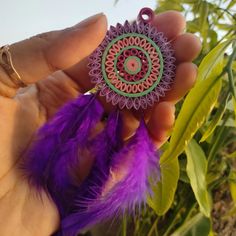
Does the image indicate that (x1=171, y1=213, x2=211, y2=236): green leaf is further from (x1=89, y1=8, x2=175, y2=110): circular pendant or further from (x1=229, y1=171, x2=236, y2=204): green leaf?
(x1=89, y1=8, x2=175, y2=110): circular pendant

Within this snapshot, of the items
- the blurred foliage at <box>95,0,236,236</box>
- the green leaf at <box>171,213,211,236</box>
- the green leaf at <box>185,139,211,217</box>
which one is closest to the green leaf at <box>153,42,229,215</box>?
the blurred foliage at <box>95,0,236,236</box>

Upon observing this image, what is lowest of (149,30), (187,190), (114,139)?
(187,190)

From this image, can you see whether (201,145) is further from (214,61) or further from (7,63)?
(7,63)

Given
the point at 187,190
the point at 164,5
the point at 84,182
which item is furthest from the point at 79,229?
the point at 164,5

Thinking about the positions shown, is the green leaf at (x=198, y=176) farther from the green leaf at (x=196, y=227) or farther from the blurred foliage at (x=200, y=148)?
the green leaf at (x=196, y=227)

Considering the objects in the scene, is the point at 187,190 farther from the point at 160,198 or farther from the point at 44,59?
the point at 44,59

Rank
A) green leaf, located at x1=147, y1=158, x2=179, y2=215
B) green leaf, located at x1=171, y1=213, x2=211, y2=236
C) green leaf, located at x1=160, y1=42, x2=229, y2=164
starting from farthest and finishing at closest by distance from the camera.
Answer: green leaf, located at x1=171, y1=213, x2=211, y2=236
green leaf, located at x1=147, y1=158, x2=179, y2=215
green leaf, located at x1=160, y1=42, x2=229, y2=164
